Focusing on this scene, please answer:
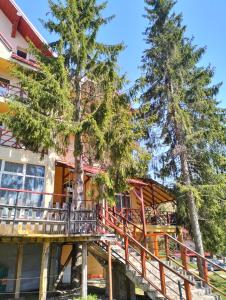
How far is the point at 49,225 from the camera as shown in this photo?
970 centimetres

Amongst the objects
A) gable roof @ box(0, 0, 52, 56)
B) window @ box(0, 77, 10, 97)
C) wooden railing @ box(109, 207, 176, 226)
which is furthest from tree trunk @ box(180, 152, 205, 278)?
window @ box(0, 77, 10, 97)

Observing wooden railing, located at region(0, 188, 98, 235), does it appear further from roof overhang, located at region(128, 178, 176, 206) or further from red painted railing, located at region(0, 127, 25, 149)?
roof overhang, located at region(128, 178, 176, 206)

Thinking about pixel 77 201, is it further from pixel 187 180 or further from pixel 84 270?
pixel 187 180

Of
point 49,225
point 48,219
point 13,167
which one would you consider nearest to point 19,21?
point 13,167

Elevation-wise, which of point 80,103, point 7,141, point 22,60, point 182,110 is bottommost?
point 7,141

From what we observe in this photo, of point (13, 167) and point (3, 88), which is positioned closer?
point (13, 167)

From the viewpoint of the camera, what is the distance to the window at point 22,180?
12.5 meters

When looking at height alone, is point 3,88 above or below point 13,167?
above

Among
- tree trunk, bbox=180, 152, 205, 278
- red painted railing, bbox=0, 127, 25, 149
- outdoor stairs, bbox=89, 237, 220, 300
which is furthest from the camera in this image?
tree trunk, bbox=180, 152, 205, 278

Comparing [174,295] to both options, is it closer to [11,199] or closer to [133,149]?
[133,149]

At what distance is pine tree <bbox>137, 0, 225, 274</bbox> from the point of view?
1647 centimetres

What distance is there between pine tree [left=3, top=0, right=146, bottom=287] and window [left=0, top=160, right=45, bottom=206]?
153 centimetres

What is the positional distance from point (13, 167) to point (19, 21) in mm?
9968

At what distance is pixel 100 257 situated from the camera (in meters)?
11.0
